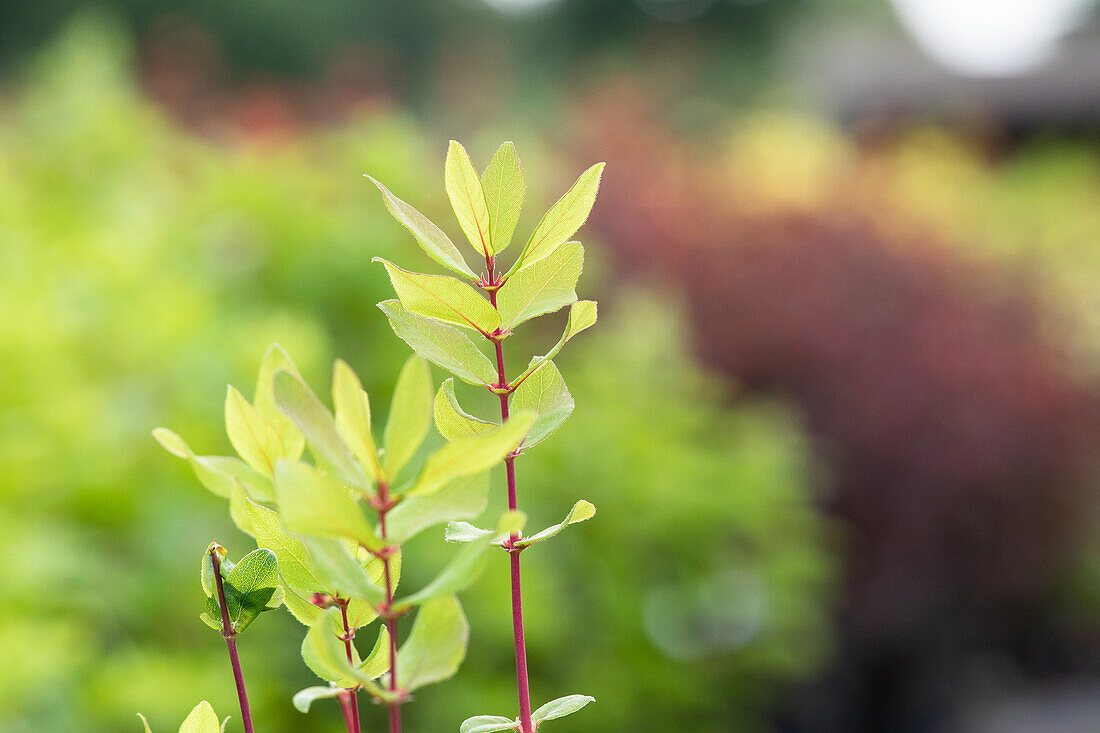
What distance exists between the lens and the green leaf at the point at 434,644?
246 mm

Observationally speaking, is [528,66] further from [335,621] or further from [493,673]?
[335,621]

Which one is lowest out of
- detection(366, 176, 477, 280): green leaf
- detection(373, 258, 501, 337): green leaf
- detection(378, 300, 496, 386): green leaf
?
detection(378, 300, 496, 386): green leaf

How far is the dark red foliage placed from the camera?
3.40 metres

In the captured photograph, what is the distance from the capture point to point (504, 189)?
28 cm

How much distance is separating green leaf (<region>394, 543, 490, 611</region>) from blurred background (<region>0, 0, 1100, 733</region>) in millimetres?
1085

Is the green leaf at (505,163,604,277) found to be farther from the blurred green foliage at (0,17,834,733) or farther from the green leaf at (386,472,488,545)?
the blurred green foliage at (0,17,834,733)

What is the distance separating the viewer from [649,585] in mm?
2453

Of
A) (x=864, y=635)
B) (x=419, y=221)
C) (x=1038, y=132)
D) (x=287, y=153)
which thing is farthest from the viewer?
(x=1038, y=132)

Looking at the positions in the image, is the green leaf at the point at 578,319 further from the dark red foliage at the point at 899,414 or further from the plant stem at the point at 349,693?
the dark red foliage at the point at 899,414

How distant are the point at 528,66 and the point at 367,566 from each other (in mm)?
22965

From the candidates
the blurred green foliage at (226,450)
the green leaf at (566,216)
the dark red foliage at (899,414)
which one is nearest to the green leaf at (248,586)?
the green leaf at (566,216)

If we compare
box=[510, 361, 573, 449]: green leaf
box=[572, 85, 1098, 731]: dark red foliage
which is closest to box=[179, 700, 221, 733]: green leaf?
box=[510, 361, 573, 449]: green leaf

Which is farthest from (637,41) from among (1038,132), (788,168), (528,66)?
(788,168)

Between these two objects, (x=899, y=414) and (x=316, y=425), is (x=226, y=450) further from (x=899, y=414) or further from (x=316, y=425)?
(x=899, y=414)
